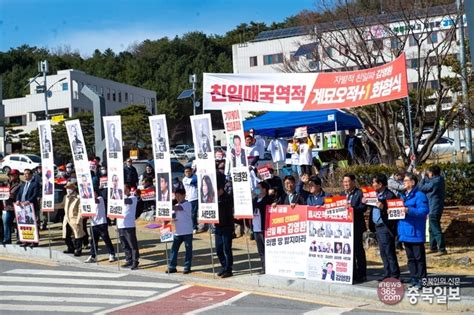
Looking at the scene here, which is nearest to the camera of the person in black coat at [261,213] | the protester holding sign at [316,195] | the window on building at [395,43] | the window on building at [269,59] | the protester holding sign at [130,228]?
the protester holding sign at [316,195]

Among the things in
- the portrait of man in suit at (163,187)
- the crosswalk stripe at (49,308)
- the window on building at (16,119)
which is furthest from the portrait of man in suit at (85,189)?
the window on building at (16,119)

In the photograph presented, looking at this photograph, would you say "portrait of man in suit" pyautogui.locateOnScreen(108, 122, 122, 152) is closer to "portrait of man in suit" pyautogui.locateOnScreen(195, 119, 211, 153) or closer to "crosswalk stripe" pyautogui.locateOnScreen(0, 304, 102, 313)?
"portrait of man in suit" pyautogui.locateOnScreen(195, 119, 211, 153)

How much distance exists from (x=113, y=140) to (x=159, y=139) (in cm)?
122

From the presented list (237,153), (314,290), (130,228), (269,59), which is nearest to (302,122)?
(130,228)

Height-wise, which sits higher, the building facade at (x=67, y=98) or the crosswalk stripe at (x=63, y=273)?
the building facade at (x=67, y=98)

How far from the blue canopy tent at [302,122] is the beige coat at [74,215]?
9.02 m

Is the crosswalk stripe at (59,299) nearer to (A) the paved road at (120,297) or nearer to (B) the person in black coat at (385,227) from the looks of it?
(A) the paved road at (120,297)

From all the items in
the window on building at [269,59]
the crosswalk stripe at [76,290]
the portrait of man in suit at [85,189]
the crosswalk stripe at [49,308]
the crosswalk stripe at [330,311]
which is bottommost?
the crosswalk stripe at [330,311]

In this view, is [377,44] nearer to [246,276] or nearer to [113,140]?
[113,140]

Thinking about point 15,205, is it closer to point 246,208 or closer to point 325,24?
point 246,208

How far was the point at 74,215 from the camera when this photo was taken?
1583cm

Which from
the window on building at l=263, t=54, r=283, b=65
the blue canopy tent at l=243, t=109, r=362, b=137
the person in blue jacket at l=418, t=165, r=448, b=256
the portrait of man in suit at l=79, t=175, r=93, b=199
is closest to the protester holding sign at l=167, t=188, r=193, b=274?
the portrait of man in suit at l=79, t=175, r=93, b=199

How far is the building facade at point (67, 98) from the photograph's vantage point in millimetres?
72594

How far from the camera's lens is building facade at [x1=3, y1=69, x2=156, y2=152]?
7259cm
